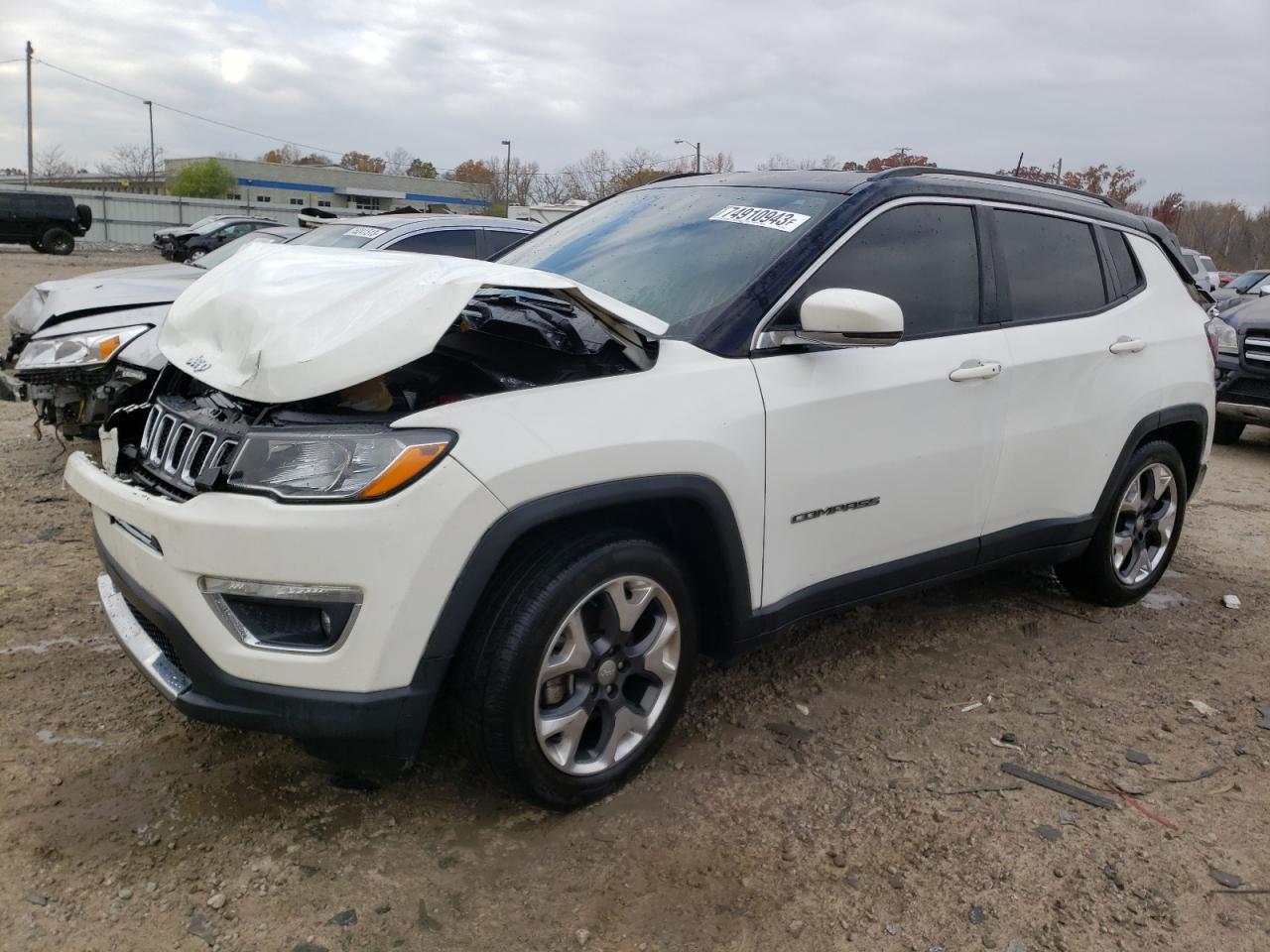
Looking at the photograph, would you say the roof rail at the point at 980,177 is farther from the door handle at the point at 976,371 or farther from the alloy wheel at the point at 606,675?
the alloy wheel at the point at 606,675

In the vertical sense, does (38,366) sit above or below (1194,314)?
below

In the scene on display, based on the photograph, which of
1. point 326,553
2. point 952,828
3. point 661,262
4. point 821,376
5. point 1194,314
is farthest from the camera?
point 1194,314

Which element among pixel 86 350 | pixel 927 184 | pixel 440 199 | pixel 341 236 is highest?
pixel 440 199

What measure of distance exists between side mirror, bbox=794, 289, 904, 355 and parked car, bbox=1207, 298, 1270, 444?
23.0 ft

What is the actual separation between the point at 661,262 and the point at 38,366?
3732 millimetres

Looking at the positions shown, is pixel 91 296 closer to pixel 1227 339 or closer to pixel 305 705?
pixel 305 705

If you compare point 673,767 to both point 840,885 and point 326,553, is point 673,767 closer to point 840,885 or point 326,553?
point 840,885

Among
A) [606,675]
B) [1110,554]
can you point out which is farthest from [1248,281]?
[606,675]

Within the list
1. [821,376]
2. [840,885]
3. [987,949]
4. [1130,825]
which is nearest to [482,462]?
[821,376]

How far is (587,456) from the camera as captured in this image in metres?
2.53

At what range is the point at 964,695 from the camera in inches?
145

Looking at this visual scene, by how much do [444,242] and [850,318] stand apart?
544 cm

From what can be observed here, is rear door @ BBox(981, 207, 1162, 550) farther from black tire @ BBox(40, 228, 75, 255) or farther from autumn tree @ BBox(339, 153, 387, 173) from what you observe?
autumn tree @ BBox(339, 153, 387, 173)

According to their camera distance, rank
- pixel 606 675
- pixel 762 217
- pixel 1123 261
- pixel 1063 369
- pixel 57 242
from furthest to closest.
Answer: pixel 57 242 → pixel 1123 261 → pixel 1063 369 → pixel 762 217 → pixel 606 675
